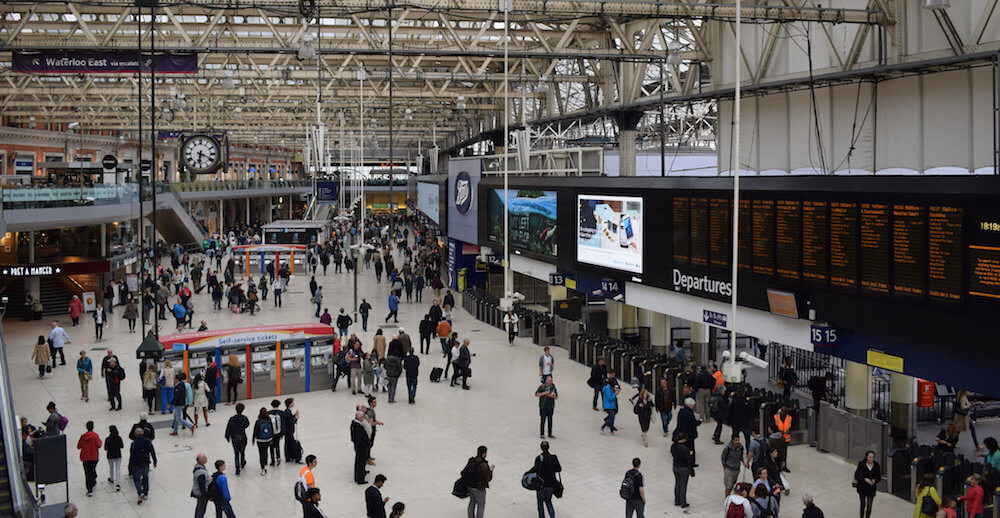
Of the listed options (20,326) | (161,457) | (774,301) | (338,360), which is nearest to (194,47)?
(338,360)

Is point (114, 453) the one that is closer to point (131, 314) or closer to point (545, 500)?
point (545, 500)

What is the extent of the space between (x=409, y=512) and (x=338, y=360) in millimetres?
8299

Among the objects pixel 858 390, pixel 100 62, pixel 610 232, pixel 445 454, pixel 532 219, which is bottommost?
pixel 445 454

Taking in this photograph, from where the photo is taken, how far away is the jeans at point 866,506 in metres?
12.6

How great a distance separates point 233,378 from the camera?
1983 cm

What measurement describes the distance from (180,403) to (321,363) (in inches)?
Answer: 173

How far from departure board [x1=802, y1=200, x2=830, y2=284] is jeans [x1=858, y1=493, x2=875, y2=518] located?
3.34 meters

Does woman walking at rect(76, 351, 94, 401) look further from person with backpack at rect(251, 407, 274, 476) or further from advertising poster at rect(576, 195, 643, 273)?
advertising poster at rect(576, 195, 643, 273)

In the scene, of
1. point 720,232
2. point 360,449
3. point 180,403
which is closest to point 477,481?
point 360,449

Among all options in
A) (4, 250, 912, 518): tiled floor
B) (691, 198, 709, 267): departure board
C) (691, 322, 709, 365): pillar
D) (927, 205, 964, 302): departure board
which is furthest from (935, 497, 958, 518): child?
(691, 322, 709, 365): pillar

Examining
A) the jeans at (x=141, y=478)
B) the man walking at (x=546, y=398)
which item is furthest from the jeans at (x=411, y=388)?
the jeans at (x=141, y=478)

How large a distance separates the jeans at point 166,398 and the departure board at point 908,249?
45.7 feet

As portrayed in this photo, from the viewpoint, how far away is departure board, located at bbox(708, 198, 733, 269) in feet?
54.4

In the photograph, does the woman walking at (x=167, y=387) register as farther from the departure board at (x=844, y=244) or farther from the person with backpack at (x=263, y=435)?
the departure board at (x=844, y=244)
